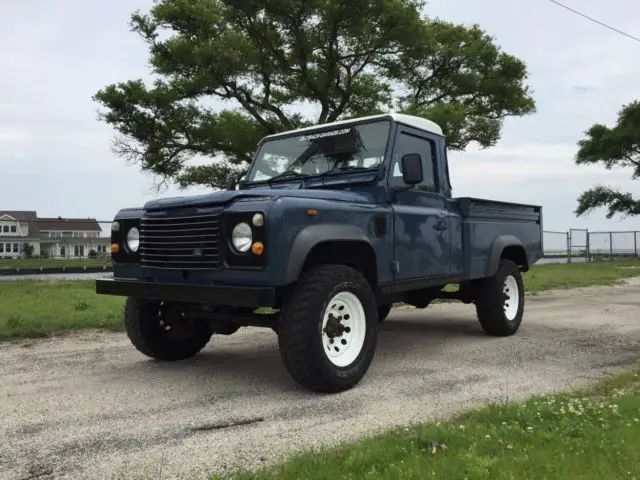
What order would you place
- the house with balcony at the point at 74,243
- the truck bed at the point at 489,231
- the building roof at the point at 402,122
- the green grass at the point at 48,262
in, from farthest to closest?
the house with balcony at the point at 74,243 → the green grass at the point at 48,262 → the truck bed at the point at 489,231 → the building roof at the point at 402,122

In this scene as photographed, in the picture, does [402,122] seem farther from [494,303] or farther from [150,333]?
[150,333]

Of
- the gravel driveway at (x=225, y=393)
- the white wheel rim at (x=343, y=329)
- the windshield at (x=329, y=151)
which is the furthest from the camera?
the windshield at (x=329, y=151)

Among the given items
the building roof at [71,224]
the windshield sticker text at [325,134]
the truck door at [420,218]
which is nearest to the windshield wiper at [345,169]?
the truck door at [420,218]

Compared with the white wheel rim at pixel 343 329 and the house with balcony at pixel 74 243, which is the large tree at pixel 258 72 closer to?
the house with balcony at pixel 74 243

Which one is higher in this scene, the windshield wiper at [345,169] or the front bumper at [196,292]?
the windshield wiper at [345,169]

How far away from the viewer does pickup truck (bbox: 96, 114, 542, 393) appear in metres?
4.43

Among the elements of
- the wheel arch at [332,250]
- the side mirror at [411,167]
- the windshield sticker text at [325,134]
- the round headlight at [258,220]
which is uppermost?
the windshield sticker text at [325,134]

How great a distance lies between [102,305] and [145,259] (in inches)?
197

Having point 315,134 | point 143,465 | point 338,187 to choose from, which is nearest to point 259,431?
point 143,465

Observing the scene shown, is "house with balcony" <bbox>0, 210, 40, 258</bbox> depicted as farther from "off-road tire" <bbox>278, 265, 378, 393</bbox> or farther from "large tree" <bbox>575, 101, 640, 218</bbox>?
"large tree" <bbox>575, 101, 640, 218</bbox>

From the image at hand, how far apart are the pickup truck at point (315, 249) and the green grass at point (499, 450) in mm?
1271

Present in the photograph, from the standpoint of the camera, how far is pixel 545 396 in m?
4.41

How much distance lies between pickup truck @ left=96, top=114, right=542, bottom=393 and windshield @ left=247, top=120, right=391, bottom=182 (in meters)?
0.01

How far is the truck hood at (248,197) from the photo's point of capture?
180 inches
